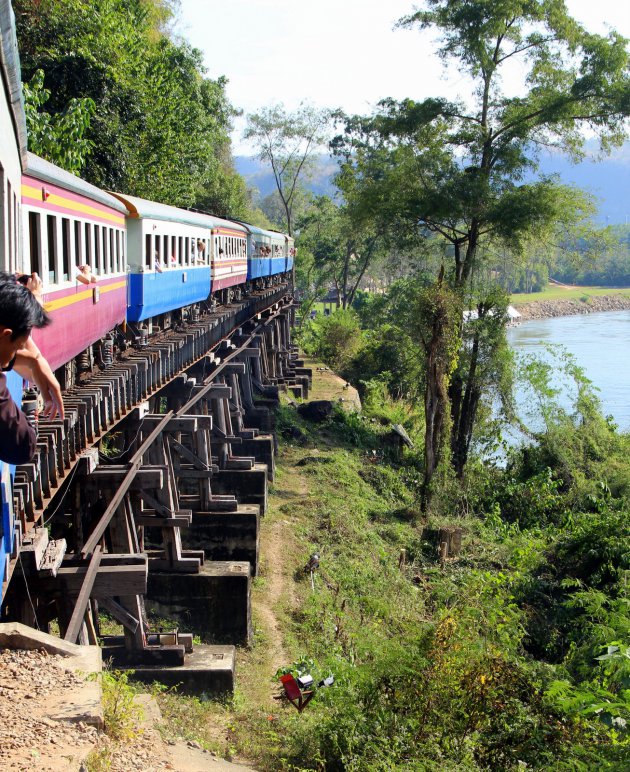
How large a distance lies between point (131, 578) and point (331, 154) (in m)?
45.4

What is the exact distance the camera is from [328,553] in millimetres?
14484

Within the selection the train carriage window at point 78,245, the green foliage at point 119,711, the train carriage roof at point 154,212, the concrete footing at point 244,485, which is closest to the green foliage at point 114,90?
the train carriage roof at point 154,212

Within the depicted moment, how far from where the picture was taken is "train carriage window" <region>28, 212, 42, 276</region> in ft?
19.9

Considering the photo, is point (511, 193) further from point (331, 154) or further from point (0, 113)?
point (331, 154)

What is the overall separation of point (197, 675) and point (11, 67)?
21.0ft

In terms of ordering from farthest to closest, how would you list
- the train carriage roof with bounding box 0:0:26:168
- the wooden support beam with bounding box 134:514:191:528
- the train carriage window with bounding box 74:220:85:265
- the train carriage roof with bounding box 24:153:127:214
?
the wooden support beam with bounding box 134:514:191:528 < the train carriage window with bounding box 74:220:85:265 < the train carriage roof with bounding box 24:153:127:214 < the train carriage roof with bounding box 0:0:26:168

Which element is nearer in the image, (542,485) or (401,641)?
(401,641)

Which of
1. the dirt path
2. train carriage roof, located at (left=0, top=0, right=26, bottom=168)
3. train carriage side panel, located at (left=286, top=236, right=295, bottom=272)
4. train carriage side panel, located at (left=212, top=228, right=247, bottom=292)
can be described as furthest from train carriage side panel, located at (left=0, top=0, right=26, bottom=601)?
train carriage side panel, located at (left=286, top=236, right=295, bottom=272)

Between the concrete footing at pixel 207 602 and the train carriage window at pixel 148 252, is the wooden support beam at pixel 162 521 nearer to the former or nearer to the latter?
the concrete footing at pixel 207 602

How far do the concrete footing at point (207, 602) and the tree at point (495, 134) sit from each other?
12629mm

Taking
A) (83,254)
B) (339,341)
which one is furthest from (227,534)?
(339,341)

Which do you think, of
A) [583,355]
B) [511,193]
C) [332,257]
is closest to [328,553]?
[511,193]

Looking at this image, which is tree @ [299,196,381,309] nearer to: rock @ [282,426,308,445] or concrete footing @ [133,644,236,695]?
A: rock @ [282,426,308,445]

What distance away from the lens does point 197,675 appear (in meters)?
8.80
